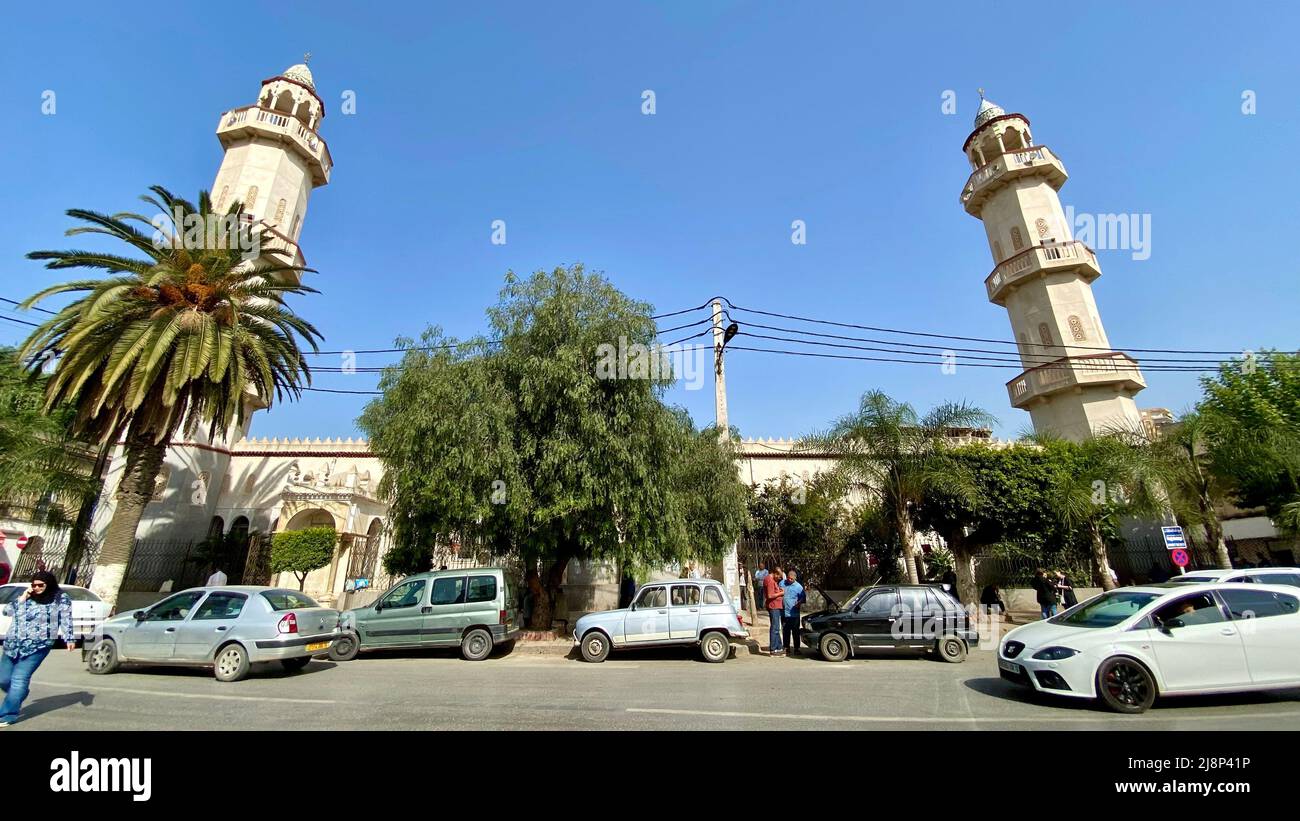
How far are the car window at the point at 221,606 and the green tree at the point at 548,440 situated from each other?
4.31m

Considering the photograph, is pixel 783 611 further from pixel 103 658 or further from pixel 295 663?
pixel 103 658

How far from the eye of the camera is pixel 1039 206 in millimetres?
29969

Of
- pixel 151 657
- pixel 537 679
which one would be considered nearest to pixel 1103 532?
pixel 537 679

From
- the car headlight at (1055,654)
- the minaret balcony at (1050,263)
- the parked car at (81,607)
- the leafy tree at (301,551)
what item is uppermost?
the minaret balcony at (1050,263)

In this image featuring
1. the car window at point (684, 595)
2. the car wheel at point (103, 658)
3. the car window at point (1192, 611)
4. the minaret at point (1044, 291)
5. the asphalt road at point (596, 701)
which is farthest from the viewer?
the minaret at point (1044, 291)

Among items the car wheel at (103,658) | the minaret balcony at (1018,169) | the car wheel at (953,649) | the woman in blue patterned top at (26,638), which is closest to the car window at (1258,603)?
the car wheel at (953,649)

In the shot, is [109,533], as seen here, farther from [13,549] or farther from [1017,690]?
[1017,690]

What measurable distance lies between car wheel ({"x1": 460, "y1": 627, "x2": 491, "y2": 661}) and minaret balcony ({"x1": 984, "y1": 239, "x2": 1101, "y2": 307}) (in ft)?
101

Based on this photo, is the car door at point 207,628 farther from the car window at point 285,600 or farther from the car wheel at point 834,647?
the car wheel at point 834,647

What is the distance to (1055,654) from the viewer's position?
6797mm

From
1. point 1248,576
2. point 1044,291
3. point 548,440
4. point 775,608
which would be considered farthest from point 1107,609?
point 1044,291

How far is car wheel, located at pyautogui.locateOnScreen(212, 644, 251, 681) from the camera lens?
29.0 feet

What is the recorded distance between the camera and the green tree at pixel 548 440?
12.9 metres

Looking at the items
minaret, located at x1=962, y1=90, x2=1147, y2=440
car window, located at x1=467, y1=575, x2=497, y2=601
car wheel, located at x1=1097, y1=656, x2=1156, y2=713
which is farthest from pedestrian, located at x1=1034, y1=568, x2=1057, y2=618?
minaret, located at x1=962, y1=90, x2=1147, y2=440
